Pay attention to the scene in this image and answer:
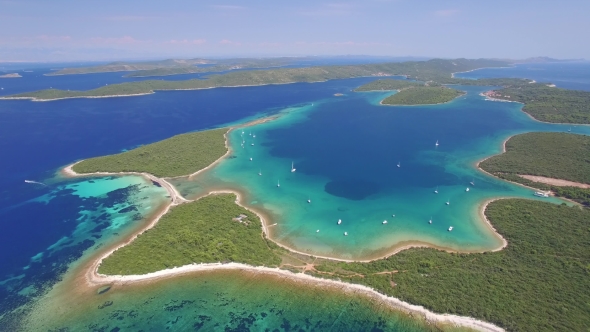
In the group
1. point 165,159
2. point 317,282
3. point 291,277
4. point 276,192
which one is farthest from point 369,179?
point 165,159

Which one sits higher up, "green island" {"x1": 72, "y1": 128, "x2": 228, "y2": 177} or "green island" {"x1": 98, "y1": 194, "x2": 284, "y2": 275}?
"green island" {"x1": 72, "y1": 128, "x2": 228, "y2": 177}

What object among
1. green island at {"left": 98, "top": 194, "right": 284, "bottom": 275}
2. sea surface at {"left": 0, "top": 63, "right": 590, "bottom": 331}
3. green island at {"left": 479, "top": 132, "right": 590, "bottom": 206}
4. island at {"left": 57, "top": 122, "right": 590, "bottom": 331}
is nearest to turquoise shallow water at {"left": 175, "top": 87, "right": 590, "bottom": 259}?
sea surface at {"left": 0, "top": 63, "right": 590, "bottom": 331}

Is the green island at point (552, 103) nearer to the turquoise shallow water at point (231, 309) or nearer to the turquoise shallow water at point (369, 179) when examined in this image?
the turquoise shallow water at point (369, 179)

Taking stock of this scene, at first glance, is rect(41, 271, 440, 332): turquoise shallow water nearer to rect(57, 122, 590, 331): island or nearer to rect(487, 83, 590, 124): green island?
rect(57, 122, 590, 331): island

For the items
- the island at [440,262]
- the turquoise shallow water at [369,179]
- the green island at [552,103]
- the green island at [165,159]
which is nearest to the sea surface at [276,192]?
the turquoise shallow water at [369,179]

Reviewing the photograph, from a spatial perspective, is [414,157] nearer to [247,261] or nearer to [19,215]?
[247,261]
